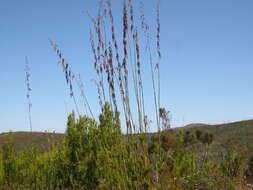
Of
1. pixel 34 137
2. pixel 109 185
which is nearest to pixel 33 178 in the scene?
pixel 109 185

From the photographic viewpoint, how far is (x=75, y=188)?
15.1 ft

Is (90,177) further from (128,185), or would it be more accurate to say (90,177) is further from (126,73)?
(126,73)

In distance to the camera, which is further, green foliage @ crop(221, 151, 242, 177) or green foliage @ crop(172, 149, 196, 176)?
green foliage @ crop(221, 151, 242, 177)

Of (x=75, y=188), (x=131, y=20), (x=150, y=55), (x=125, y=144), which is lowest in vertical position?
(x=75, y=188)

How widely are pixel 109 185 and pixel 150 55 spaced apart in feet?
4.79

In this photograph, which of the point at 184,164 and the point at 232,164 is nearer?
the point at 184,164

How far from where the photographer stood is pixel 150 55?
2.99 meters

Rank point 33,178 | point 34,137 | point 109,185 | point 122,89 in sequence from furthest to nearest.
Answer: point 34,137
point 33,178
point 109,185
point 122,89

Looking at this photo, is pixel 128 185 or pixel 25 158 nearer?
pixel 128 185

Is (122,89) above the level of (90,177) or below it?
above

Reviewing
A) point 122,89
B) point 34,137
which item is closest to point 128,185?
point 122,89

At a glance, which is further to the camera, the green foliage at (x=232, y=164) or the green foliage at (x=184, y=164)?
the green foliage at (x=232, y=164)

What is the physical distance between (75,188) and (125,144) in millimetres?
1765

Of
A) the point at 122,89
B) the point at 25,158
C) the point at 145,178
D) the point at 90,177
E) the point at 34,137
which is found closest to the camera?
the point at 122,89
